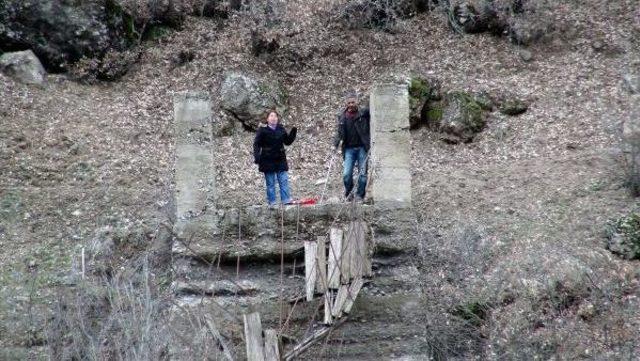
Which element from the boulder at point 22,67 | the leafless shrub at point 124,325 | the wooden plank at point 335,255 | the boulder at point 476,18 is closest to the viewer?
the leafless shrub at point 124,325

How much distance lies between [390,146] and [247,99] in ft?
21.5

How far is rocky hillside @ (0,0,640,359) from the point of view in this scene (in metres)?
9.26

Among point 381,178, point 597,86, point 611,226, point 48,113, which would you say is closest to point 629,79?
point 597,86

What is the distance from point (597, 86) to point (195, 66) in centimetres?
848

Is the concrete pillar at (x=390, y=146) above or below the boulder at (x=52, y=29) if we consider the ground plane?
below

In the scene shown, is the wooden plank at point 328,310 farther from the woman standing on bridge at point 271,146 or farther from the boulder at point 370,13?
the boulder at point 370,13

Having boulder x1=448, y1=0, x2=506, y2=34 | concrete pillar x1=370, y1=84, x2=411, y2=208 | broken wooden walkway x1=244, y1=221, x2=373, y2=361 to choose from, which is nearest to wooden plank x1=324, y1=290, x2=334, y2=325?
broken wooden walkway x1=244, y1=221, x2=373, y2=361

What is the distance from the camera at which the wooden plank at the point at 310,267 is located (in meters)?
6.99

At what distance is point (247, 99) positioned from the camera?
586 inches

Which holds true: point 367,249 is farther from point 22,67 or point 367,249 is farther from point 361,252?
point 22,67

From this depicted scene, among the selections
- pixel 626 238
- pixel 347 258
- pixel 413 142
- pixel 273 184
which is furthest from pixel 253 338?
pixel 413 142

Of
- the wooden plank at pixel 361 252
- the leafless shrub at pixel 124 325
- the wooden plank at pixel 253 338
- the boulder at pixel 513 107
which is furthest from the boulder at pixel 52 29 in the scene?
the wooden plank at pixel 253 338

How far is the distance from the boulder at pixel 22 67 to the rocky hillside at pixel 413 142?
4.7 inches

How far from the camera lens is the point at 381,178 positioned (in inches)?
346
